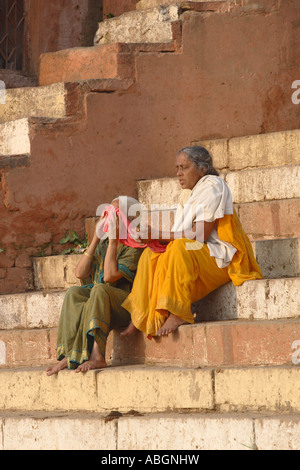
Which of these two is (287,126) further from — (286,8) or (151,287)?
(151,287)

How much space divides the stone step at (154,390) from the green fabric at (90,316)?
17 centimetres

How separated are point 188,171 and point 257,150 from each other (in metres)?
2.00

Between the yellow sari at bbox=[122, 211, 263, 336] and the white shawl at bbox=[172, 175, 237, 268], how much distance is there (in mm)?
44

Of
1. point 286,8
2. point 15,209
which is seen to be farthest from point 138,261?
point 286,8

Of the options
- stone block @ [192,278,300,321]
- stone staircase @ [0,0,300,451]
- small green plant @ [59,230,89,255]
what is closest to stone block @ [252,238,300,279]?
stone staircase @ [0,0,300,451]

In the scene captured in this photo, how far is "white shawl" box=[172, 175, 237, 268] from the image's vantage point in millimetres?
6945

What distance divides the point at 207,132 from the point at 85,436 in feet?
13.1

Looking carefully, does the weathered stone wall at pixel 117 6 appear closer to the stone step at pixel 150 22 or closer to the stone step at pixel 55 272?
the stone step at pixel 150 22

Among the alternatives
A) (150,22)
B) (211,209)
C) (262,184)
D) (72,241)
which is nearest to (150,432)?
(211,209)

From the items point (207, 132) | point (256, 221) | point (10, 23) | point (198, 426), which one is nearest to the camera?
point (198, 426)

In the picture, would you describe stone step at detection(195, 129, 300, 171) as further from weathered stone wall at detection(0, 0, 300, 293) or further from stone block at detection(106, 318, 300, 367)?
stone block at detection(106, 318, 300, 367)

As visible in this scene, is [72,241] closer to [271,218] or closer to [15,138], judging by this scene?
[15,138]

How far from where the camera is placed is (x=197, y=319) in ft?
23.6

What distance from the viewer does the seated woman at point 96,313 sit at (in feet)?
23.2
